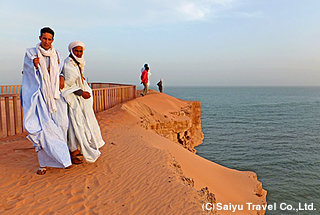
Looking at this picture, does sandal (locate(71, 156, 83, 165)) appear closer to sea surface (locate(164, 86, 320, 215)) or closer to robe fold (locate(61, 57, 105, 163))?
robe fold (locate(61, 57, 105, 163))

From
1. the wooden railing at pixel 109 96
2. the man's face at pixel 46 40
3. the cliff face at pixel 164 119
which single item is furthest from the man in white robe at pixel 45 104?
the cliff face at pixel 164 119

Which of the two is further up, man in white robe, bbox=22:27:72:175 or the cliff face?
man in white robe, bbox=22:27:72:175

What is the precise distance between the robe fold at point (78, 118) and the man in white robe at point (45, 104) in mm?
175

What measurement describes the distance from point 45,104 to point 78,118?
654 millimetres

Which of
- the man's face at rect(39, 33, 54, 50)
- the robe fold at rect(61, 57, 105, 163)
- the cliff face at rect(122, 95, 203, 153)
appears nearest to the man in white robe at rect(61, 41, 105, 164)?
the robe fold at rect(61, 57, 105, 163)

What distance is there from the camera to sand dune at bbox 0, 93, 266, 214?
354 cm

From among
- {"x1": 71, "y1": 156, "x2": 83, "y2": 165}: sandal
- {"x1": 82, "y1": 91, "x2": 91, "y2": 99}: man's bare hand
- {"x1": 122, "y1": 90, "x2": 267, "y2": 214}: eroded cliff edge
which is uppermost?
{"x1": 82, "y1": 91, "x2": 91, "y2": 99}: man's bare hand

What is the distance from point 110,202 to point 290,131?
27.7 metres

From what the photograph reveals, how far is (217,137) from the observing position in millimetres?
23703

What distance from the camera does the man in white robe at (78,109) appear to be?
436cm

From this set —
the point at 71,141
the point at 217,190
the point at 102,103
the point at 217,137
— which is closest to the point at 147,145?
the point at 217,190

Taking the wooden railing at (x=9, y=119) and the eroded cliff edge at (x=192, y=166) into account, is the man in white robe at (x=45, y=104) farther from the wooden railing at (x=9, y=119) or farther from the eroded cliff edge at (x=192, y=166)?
the wooden railing at (x=9, y=119)

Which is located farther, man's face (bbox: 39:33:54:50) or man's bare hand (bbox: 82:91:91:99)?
man's bare hand (bbox: 82:91:91:99)

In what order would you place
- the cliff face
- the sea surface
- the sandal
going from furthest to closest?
the sea surface < the cliff face < the sandal
